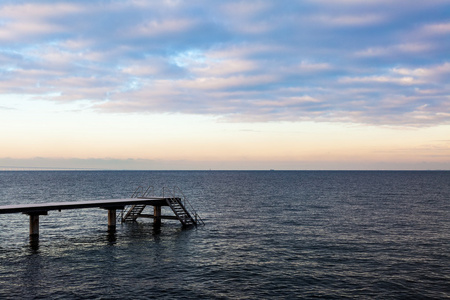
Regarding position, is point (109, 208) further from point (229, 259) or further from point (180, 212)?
point (229, 259)

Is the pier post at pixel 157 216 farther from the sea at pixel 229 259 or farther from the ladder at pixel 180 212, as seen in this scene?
the ladder at pixel 180 212

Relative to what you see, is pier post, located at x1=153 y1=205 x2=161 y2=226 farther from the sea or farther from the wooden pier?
the sea

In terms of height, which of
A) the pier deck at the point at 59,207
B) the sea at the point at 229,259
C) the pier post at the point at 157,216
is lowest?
the sea at the point at 229,259

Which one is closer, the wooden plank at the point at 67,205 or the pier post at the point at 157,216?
the wooden plank at the point at 67,205

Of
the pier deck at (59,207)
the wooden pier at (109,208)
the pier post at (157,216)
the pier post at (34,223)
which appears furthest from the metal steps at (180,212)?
the pier post at (34,223)

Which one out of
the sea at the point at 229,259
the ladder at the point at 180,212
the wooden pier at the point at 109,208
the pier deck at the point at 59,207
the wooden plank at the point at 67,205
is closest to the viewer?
the sea at the point at 229,259

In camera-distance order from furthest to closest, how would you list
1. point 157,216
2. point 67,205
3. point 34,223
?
point 157,216 → point 67,205 → point 34,223

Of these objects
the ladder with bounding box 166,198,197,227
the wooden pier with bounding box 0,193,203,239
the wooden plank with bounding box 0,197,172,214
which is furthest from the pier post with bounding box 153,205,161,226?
the ladder with bounding box 166,198,197,227

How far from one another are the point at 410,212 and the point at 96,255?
162 ft

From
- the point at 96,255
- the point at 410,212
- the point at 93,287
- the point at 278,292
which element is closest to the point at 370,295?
the point at 278,292

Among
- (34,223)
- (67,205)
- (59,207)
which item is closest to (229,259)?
(67,205)

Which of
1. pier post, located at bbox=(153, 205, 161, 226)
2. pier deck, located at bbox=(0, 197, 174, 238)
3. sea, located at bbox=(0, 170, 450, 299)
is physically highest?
pier deck, located at bbox=(0, 197, 174, 238)

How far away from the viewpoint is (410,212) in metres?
61.6

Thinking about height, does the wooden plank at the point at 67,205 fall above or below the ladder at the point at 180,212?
above
